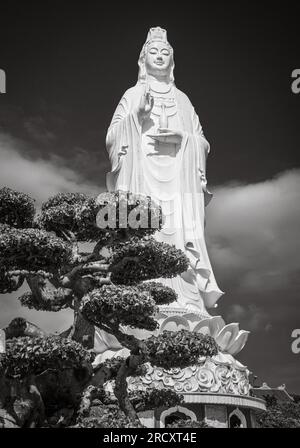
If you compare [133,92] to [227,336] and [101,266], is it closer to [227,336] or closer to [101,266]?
[227,336]

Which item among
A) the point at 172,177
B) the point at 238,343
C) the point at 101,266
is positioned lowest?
the point at 101,266

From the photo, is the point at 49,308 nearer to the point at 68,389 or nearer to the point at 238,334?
the point at 68,389

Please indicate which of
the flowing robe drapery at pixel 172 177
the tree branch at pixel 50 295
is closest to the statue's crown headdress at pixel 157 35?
the flowing robe drapery at pixel 172 177

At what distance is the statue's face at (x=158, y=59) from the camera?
12.9 m

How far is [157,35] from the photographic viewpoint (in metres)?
13.1

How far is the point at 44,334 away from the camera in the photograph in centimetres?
547

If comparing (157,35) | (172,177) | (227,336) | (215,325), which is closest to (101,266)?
(215,325)

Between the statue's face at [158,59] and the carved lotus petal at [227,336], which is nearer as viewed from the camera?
the carved lotus petal at [227,336]

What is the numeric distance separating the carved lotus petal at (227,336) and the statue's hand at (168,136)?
14.8 ft

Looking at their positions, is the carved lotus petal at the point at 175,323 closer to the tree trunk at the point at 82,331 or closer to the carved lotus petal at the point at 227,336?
the carved lotus petal at the point at 227,336

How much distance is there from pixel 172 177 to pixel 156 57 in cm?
325

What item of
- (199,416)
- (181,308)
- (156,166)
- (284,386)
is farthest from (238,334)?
(284,386)

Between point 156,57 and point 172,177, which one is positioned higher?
point 156,57

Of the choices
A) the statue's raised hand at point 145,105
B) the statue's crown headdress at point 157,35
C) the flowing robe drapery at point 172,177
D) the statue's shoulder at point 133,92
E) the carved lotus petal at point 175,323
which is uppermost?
the statue's crown headdress at point 157,35
